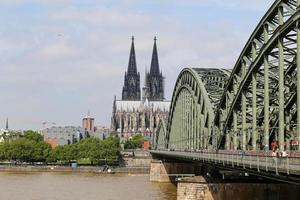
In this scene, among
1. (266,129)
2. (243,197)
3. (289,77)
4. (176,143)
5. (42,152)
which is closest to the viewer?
(266,129)

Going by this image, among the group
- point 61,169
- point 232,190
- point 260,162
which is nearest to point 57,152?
point 61,169

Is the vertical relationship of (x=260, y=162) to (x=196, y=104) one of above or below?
below

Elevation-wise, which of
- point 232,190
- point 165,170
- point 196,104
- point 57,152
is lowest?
point 232,190

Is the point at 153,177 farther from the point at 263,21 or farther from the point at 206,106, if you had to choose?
the point at 263,21

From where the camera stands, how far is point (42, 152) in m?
160

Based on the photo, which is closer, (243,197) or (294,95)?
(294,95)

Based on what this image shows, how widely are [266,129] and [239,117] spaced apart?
17.5m

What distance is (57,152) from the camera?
16312 centimetres

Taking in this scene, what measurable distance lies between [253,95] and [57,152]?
127855 millimetres

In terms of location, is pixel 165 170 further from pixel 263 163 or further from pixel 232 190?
pixel 263 163

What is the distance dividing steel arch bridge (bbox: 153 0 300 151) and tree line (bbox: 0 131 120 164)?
7238 centimetres

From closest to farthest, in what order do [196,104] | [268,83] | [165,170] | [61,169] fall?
[268,83] < [196,104] < [165,170] < [61,169]

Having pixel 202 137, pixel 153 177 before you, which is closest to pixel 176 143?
pixel 153 177

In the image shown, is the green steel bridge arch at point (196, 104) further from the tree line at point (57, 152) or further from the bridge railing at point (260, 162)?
the tree line at point (57, 152)
